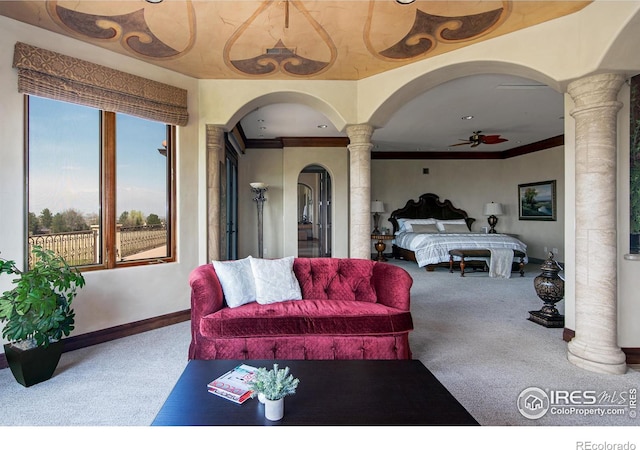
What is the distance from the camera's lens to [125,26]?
117 inches

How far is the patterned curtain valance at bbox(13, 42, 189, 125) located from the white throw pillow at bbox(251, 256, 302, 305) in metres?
2.06

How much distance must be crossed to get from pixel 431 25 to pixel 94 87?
321 centimetres

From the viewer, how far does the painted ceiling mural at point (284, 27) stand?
Answer: 2.69m

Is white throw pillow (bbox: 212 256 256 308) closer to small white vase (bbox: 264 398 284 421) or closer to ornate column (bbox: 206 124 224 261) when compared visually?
ornate column (bbox: 206 124 224 261)

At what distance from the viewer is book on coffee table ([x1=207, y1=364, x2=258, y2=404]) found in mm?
1550

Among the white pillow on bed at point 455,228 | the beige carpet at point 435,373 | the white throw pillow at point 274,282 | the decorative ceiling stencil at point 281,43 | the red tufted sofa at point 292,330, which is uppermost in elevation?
the decorative ceiling stencil at point 281,43

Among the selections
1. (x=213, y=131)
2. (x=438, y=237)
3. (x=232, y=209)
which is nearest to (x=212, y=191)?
(x=213, y=131)

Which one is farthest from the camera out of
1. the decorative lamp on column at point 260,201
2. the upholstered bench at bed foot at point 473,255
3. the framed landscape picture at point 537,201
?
the framed landscape picture at point 537,201

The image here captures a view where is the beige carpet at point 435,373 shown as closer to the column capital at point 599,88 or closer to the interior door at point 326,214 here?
the column capital at point 599,88

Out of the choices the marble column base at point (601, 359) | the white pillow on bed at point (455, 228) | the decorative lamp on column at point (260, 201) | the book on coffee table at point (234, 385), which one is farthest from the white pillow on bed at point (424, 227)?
the book on coffee table at point (234, 385)

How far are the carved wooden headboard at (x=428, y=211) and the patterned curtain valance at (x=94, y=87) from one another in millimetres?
6935

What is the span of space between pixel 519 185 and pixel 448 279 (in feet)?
15.0
